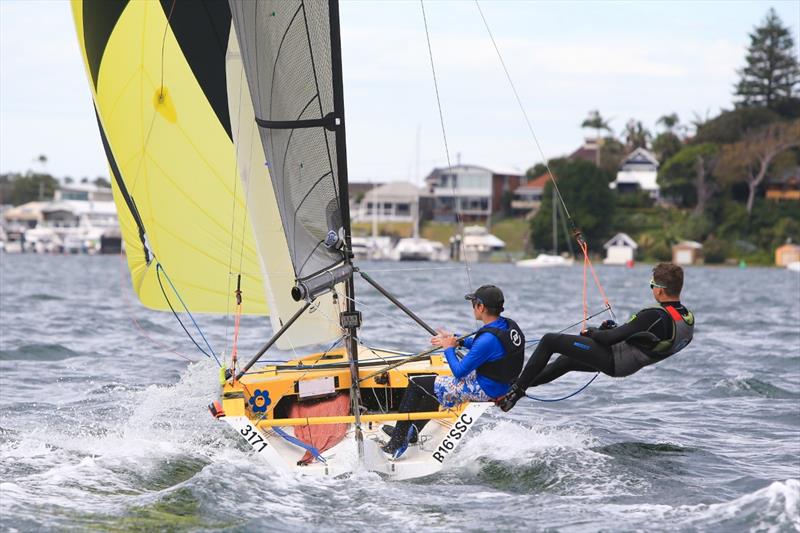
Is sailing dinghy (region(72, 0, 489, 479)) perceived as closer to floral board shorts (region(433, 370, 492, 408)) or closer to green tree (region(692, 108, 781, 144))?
floral board shorts (region(433, 370, 492, 408))

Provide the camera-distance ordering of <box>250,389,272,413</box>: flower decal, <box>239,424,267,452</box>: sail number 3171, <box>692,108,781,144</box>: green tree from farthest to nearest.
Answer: <box>692,108,781,144</box>: green tree
<box>250,389,272,413</box>: flower decal
<box>239,424,267,452</box>: sail number 3171

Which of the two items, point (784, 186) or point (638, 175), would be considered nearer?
point (784, 186)

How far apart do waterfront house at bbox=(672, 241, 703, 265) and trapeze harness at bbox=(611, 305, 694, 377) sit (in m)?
57.9

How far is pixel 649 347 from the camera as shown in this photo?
279 inches

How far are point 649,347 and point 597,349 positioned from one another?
13.3 inches

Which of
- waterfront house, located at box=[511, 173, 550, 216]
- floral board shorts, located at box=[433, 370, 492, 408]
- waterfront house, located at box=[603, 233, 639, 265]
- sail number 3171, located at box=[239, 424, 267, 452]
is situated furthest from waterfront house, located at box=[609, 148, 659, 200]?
sail number 3171, located at box=[239, 424, 267, 452]

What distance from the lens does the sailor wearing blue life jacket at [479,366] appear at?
691 centimetres

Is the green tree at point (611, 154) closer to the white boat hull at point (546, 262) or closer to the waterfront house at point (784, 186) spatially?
the waterfront house at point (784, 186)

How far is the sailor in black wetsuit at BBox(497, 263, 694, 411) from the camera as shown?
703cm

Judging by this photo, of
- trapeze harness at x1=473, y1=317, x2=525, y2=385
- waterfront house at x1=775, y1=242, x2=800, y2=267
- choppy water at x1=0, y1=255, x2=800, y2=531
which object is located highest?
trapeze harness at x1=473, y1=317, x2=525, y2=385

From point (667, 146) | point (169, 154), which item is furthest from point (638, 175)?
point (169, 154)

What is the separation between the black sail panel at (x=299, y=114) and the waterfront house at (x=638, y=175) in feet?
228

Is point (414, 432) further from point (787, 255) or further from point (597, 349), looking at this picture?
point (787, 255)

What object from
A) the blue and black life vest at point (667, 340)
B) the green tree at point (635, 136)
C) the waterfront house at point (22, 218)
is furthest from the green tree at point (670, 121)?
the blue and black life vest at point (667, 340)
